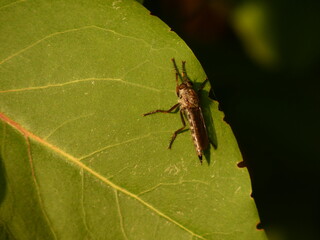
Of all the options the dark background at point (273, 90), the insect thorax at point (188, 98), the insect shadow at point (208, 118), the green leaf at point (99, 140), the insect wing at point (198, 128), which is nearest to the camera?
the green leaf at point (99, 140)

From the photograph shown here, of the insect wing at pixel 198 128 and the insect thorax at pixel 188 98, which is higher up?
the insect thorax at pixel 188 98

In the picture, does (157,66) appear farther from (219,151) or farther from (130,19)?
(219,151)

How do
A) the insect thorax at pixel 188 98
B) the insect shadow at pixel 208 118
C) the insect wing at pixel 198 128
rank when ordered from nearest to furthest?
the insect shadow at pixel 208 118 → the insect wing at pixel 198 128 → the insect thorax at pixel 188 98

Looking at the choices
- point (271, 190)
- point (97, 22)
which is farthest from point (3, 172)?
point (271, 190)

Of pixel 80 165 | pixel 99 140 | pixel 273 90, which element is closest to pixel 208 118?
pixel 99 140

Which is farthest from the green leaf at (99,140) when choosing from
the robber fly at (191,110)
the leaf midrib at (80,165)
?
the robber fly at (191,110)

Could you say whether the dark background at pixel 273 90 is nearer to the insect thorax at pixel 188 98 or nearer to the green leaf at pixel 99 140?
the insect thorax at pixel 188 98

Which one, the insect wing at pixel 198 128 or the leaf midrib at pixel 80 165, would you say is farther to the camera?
the insect wing at pixel 198 128
